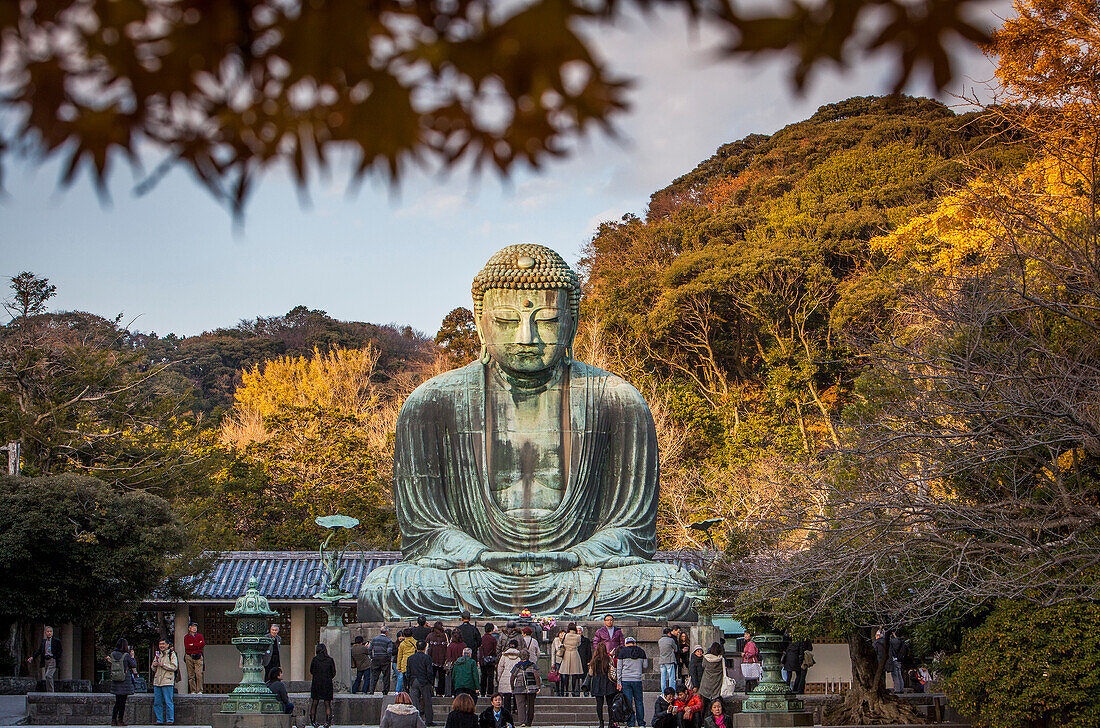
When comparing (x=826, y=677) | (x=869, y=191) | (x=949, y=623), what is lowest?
(x=826, y=677)

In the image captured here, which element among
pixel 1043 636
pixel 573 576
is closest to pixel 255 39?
pixel 1043 636

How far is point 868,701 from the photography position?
12789mm

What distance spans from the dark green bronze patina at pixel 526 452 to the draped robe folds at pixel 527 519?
0.01 metres

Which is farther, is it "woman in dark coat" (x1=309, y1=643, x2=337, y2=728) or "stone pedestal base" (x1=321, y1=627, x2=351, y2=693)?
"stone pedestal base" (x1=321, y1=627, x2=351, y2=693)

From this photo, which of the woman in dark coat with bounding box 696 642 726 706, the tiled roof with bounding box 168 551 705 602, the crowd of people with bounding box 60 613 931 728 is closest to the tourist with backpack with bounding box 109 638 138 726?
the crowd of people with bounding box 60 613 931 728

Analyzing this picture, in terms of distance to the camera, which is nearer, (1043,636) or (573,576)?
(1043,636)

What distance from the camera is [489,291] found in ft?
50.2

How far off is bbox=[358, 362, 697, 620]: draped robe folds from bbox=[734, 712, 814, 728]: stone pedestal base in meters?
3.05

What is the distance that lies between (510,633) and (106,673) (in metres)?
8.70

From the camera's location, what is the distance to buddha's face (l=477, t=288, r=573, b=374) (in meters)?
15.1

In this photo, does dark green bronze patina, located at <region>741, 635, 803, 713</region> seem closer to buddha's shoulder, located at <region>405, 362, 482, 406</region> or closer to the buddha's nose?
the buddha's nose

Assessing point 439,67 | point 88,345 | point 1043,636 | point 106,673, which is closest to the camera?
point 439,67

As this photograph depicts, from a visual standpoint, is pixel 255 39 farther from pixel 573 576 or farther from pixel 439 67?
pixel 573 576

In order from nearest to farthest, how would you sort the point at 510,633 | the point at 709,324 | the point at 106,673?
1. the point at 510,633
2. the point at 106,673
3. the point at 709,324
